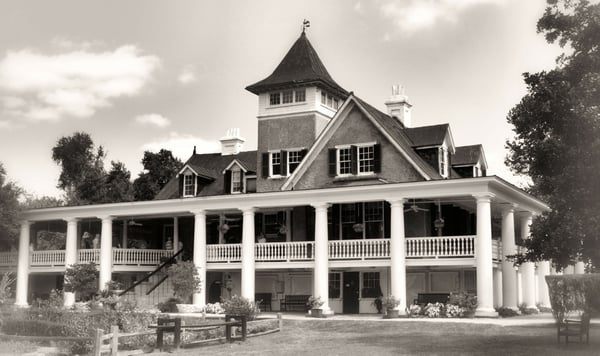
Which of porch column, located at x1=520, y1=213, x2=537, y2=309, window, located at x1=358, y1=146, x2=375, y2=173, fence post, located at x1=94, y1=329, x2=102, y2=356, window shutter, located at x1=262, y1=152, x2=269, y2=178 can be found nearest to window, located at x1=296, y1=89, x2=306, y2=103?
window shutter, located at x1=262, y1=152, x2=269, y2=178

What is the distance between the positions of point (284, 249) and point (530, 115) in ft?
55.0

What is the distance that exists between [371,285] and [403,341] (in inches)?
567

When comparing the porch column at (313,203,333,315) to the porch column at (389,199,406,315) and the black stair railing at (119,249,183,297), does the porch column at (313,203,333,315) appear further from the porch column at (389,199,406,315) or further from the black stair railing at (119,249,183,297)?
the black stair railing at (119,249,183,297)

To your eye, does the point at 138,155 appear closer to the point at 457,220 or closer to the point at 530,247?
the point at 457,220

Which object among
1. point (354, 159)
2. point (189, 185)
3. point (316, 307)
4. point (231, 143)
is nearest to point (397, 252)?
point (316, 307)

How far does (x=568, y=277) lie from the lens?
23.0m

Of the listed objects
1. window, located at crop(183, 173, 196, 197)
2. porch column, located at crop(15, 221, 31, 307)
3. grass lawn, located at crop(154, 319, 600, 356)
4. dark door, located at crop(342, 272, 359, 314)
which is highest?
window, located at crop(183, 173, 196, 197)

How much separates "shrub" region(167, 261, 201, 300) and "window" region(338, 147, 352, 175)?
839 centimetres

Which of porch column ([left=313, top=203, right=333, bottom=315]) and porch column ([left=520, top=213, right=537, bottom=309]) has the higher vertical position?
porch column ([left=313, top=203, right=333, bottom=315])

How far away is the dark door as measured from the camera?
128 ft

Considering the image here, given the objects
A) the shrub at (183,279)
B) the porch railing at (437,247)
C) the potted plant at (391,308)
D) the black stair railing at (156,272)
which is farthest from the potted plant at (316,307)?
the black stair railing at (156,272)

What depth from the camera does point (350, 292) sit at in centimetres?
3919

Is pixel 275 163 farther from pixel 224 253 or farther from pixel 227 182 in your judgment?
pixel 224 253

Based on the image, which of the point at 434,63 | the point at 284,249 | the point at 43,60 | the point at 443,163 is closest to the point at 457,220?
the point at 443,163
